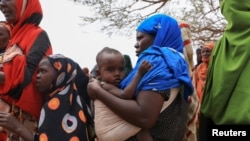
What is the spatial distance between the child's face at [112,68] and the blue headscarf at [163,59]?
0.07 meters

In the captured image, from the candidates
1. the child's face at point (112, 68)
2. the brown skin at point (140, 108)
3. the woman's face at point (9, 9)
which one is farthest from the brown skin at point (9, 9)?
the brown skin at point (140, 108)

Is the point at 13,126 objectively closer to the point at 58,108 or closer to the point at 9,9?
the point at 58,108

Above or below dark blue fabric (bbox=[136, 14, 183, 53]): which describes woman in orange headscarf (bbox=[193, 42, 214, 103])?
below

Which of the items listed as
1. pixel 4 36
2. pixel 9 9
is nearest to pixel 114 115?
pixel 9 9

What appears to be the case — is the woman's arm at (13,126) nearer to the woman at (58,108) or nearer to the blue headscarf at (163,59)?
the woman at (58,108)

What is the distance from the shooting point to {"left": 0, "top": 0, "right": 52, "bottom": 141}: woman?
121 inches

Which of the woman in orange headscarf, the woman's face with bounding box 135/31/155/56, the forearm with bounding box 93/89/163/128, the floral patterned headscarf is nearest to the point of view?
the forearm with bounding box 93/89/163/128

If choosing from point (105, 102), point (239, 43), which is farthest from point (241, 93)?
point (105, 102)

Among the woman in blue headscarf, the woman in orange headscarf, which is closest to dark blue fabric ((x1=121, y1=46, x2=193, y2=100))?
the woman in blue headscarf

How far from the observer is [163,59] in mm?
2551

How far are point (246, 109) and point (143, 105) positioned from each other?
0.53 meters

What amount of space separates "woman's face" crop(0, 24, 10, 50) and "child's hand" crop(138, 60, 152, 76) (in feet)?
5.12

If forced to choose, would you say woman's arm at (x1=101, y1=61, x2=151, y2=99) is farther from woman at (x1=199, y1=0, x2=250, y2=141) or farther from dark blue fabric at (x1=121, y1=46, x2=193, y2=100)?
woman at (x1=199, y1=0, x2=250, y2=141)

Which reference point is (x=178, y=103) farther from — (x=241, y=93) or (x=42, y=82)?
(x=42, y=82)
